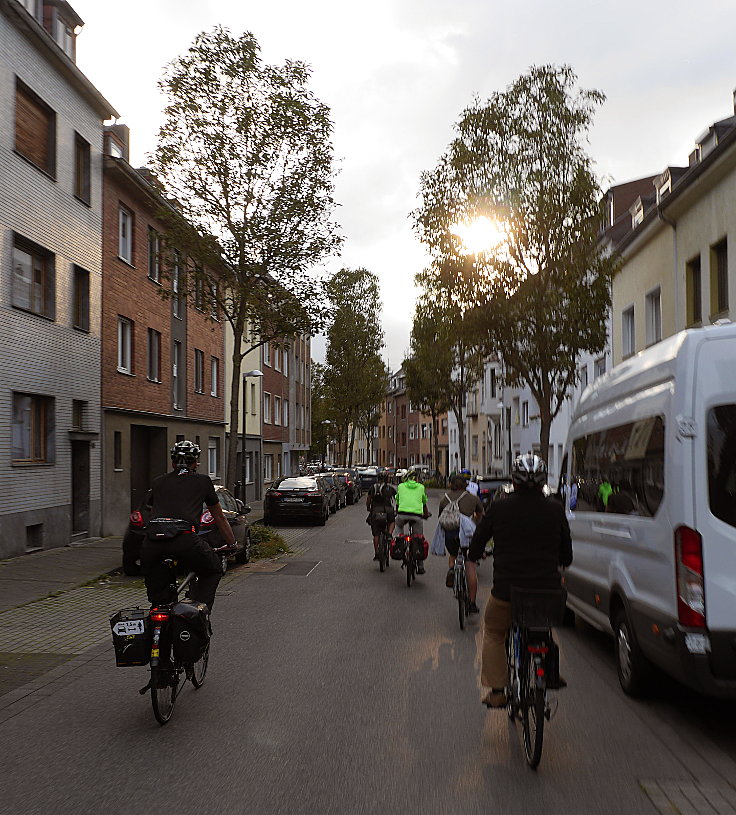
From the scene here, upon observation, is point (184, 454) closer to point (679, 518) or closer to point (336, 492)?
point (679, 518)

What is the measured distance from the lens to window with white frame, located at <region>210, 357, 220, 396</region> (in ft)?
108

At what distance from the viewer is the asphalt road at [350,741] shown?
4.28 meters

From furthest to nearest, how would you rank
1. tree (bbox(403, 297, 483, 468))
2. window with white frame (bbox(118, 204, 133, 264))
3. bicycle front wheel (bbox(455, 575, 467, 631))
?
tree (bbox(403, 297, 483, 468)), window with white frame (bbox(118, 204, 133, 264)), bicycle front wheel (bbox(455, 575, 467, 631))

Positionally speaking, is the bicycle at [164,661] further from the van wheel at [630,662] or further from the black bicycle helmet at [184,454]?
the van wheel at [630,662]

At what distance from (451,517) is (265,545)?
776cm

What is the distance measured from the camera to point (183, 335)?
28.7 metres

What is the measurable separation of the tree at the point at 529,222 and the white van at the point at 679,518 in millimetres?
14307

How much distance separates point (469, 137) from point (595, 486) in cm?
1487

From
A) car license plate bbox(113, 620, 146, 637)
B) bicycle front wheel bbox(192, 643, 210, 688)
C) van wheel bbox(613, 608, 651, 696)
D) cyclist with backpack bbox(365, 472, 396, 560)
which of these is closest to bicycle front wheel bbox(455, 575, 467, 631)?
van wheel bbox(613, 608, 651, 696)

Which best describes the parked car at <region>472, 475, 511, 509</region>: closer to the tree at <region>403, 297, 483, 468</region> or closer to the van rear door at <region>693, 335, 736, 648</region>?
the van rear door at <region>693, 335, 736, 648</region>

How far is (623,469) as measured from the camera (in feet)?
22.6

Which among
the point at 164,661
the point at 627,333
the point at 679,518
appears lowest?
the point at 164,661

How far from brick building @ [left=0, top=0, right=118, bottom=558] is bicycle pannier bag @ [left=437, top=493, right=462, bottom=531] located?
916 cm

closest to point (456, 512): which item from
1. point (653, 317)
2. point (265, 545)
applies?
point (265, 545)
